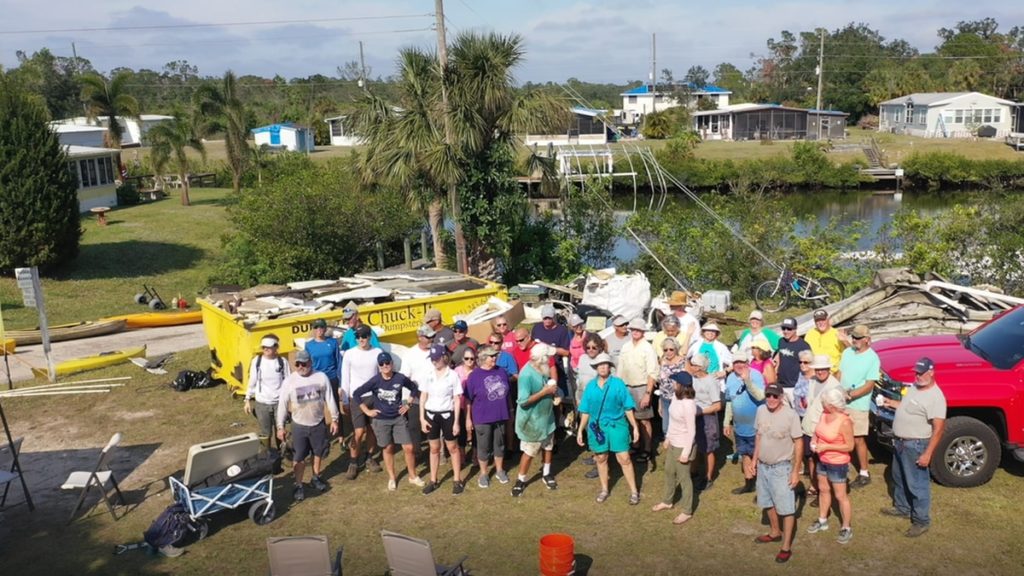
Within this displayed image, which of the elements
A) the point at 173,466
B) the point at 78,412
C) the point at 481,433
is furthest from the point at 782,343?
the point at 78,412

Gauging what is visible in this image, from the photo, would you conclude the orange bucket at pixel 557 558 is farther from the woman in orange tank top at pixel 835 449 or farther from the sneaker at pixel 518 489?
the woman in orange tank top at pixel 835 449

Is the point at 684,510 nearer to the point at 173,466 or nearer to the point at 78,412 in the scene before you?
the point at 173,466

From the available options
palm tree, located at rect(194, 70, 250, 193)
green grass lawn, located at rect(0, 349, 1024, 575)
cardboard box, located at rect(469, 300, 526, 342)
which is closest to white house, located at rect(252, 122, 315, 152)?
palm tree, located at rect(194, 70, 250, 193)

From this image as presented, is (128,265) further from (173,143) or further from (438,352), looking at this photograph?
(438,352)

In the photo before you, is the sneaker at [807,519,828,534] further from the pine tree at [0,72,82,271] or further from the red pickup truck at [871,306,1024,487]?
the pine tree at [0,72,82,271]

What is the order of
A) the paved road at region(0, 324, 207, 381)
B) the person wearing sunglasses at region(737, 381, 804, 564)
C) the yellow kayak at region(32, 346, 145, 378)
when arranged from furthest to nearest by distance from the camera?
the paved road at region(0, 324, 207, 381)
the yellow kayak at region(32, 346, 145, 378)
the person wearing sunglasses at region(737, 381, 804, 564)

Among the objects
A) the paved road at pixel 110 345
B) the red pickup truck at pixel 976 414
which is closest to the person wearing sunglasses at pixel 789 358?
the red pickup truck at pixel 976 414
